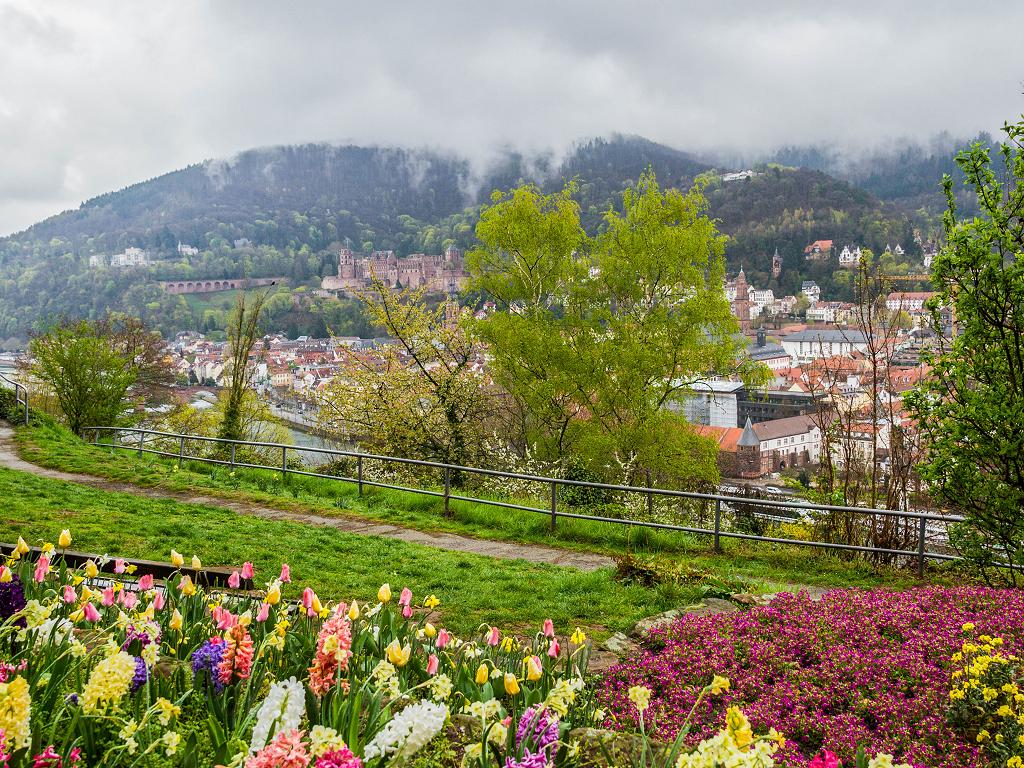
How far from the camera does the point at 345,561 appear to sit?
7895mm

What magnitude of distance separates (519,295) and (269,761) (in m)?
17.3

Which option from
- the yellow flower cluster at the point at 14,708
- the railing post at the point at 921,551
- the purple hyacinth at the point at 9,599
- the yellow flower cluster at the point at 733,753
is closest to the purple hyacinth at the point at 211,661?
the purple hyacinth at the point at 9,599

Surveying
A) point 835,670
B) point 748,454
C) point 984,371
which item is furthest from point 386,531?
point 748,454

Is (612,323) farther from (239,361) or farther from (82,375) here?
(82,375)

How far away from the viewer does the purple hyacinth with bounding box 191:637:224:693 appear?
2.49 meters

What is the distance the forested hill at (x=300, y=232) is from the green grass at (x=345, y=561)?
198ft

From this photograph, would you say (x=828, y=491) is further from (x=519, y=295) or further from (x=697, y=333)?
(x=519, y=295)

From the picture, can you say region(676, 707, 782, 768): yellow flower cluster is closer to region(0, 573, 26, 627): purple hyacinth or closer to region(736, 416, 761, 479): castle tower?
region(0, 573, 26, 627): purple hyacinth

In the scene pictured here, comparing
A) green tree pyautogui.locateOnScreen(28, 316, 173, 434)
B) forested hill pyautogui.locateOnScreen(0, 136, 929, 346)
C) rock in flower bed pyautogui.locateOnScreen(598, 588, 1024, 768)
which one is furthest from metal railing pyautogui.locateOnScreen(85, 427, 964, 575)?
forested hill pyautogui.locateOnScreen(0, 136, 929, 346)

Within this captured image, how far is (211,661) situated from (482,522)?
8.04 metres

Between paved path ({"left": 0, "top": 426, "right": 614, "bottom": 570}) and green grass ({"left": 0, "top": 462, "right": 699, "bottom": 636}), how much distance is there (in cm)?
43

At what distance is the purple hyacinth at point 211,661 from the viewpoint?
8.16 feet

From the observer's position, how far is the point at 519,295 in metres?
18.6

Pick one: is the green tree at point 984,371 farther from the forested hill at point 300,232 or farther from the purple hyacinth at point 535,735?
the forested hill at point 300,232
